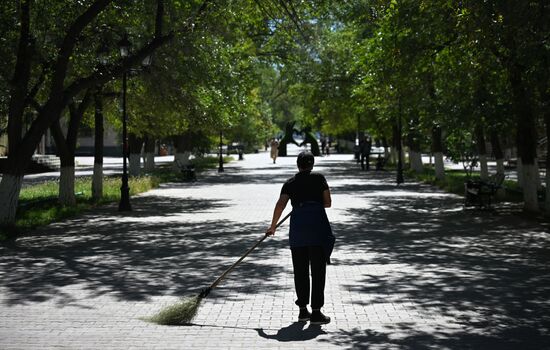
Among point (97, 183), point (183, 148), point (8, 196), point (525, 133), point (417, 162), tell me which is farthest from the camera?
point (183, 148)

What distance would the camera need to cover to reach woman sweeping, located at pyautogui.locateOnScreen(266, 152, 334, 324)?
782 cm

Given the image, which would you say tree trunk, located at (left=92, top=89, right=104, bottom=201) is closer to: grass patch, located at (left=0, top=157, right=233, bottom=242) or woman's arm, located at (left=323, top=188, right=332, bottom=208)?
grass patch, located at (left=0, top=157, right=233, bottom=242)

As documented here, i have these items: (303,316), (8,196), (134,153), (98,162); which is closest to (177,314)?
(303,316)

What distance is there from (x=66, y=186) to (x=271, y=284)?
1240 cm

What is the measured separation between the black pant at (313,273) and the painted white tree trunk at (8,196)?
9.78 metres

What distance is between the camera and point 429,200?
2391 cm

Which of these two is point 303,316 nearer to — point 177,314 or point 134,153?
point 177,314

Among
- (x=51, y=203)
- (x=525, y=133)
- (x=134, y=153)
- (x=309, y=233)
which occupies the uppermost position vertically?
(x=525, y=133)

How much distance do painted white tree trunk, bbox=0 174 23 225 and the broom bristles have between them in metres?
8.90

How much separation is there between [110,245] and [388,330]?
7611 millimetres

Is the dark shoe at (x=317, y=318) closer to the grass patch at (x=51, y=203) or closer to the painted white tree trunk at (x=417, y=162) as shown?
the grass patch at (x=51, y=203)

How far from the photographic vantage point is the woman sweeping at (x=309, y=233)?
25.7 feet

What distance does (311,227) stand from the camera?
7816 millimetres

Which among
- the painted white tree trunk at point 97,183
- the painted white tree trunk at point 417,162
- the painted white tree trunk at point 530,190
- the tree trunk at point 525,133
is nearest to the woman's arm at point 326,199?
the tree trunk at point 525,133
